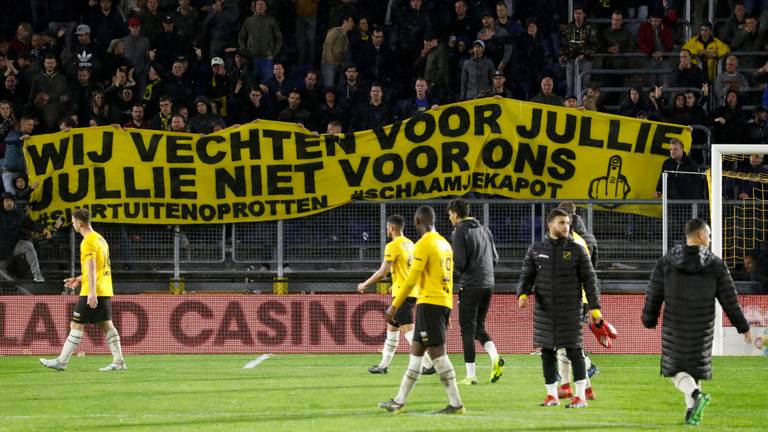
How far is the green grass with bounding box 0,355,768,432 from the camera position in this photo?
43.0 feet

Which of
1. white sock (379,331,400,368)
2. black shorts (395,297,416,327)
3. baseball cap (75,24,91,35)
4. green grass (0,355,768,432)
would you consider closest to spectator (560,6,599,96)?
green grass (0,355,768,432)

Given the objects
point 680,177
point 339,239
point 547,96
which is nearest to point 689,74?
point 547,96

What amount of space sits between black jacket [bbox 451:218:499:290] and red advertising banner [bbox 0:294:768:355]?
17.4 ft

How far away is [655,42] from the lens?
25922 mm

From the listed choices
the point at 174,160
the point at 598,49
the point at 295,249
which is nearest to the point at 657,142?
the point at 598,49

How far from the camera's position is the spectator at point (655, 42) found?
2583 cm

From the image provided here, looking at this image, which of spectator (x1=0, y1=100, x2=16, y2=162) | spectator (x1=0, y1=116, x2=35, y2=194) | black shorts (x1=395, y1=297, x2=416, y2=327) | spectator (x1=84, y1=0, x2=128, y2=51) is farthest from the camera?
spectator (x1=84, y1=0, x2=128, y2=51)

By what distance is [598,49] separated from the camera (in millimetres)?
26219

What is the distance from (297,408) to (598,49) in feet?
44.8

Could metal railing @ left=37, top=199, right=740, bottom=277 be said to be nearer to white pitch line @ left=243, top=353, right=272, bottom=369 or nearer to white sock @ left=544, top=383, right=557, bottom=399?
white pitch line @ left=243, top=353, right=272, bottom=369

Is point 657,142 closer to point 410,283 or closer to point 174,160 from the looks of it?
point 174,160

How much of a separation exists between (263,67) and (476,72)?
12.8 ft

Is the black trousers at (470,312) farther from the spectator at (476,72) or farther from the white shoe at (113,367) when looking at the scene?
the spectator at (476,72)

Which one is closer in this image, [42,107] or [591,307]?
[591,307]
